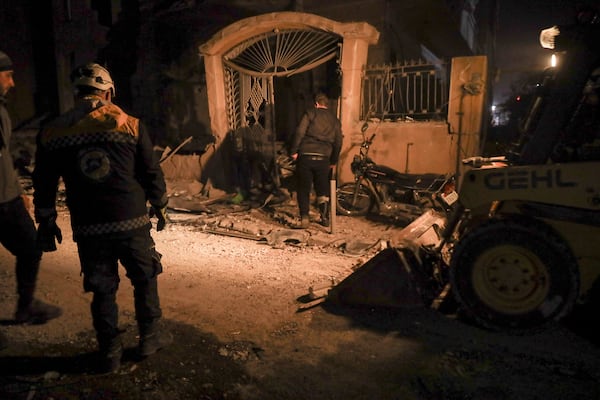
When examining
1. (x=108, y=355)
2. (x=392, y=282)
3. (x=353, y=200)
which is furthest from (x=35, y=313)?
(x=353, y=200)

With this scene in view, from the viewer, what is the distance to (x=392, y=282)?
3855mm

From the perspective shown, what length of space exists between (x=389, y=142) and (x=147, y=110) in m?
8.91

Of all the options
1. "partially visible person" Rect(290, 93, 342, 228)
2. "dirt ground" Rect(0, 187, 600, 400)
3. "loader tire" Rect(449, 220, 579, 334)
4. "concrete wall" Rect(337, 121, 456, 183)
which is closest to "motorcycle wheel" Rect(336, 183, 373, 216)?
"concrete wall" Rect(337, 121, 456, 183)

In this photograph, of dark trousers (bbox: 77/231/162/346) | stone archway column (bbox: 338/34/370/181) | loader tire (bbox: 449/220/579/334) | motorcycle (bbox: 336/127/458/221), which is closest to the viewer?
dark trousers (bbox: 77/231/162/346)

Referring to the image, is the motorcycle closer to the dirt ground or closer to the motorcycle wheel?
the motorcycle wheel

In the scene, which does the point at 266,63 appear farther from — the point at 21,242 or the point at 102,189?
the point at 102,189

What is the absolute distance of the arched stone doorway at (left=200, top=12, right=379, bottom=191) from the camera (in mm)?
8469

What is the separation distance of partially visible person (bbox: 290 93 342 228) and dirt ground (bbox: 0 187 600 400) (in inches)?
99.6

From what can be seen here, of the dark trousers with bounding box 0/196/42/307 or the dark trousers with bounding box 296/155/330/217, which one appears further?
the dark trousers with bounding box 296/155/330/217

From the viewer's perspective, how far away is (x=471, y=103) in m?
7.73

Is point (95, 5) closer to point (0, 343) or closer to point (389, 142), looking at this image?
point (389, 142)

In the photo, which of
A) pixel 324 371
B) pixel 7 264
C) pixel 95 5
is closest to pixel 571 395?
pixel 324 371

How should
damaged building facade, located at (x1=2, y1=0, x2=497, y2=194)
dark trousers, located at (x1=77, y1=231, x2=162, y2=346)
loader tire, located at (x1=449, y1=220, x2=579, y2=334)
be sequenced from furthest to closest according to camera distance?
damaged building facade, located at (x1=2, y1=0, x2=497, y2=194) → loader tire, located at (x1=449, y1=220, x2=579, y2=334) → dark trousers, located at (x1=77, y1=231, x2=162, y2=346)

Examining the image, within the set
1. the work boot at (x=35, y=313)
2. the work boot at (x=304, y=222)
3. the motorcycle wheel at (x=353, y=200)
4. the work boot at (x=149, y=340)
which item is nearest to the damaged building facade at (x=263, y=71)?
the motorcycle wheel at (x=353, y=200)
